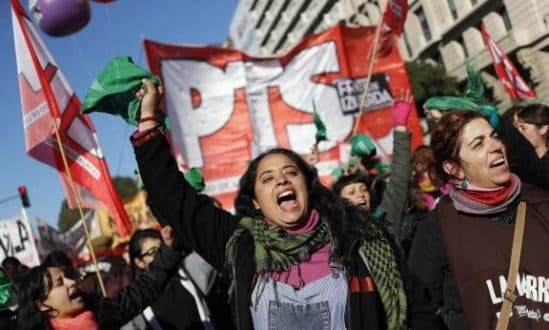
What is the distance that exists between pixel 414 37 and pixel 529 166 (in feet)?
88.4

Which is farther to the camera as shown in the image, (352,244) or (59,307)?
(59,307)

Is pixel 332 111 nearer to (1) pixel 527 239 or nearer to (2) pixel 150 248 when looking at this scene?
(2) pixel 150 248

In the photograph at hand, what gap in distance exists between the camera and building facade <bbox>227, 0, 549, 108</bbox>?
19797 mm

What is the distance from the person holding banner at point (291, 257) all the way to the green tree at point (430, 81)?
22.9 metres

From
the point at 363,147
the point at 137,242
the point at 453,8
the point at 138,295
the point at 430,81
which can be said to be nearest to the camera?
the point at 138,295

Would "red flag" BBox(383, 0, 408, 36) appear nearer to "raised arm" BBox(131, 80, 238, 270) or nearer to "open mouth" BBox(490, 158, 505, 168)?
"open mouth" BBox(490, 158, 505, 168)

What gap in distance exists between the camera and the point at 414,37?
27.8 metres

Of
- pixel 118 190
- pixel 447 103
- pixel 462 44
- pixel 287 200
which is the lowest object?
pixel 287 200

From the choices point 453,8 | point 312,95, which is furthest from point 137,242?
point 453,8

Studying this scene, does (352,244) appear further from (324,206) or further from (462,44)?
(462,44)

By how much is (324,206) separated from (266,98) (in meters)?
7.32

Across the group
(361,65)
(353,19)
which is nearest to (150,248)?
(361,65)

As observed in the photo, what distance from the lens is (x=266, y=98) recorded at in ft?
30.8

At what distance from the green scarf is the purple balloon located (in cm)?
330
